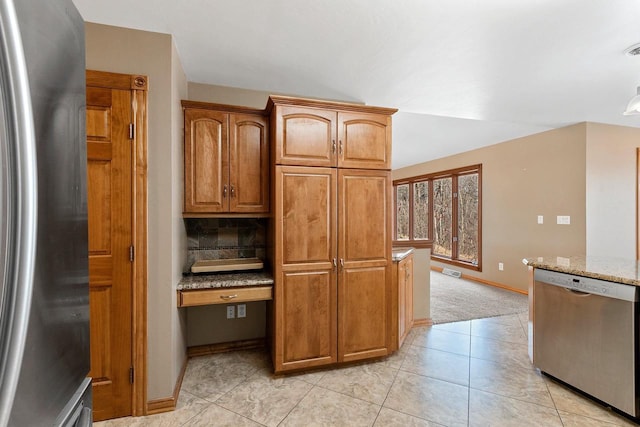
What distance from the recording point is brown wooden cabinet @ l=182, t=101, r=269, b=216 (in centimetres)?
242

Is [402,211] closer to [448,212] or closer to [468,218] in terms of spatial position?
[448,212]

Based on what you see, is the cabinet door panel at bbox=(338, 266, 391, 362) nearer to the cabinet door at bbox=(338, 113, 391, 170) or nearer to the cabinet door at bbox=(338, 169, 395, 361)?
the cabinet door at bbox=(338, 169, 395, 361)

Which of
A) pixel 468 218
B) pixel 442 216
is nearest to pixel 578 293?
pixel 468 218

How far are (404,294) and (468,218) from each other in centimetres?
385

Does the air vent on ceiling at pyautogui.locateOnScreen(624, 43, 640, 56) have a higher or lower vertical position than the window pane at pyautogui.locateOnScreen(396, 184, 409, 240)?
higher

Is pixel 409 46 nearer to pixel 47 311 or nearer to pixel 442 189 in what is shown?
pixel 47 311

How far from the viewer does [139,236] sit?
6.31 ft

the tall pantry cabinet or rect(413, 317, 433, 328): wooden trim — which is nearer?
the tall pantry cabinet

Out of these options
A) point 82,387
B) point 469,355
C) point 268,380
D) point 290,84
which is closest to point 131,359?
point 268,380

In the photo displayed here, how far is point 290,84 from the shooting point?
2783 mm

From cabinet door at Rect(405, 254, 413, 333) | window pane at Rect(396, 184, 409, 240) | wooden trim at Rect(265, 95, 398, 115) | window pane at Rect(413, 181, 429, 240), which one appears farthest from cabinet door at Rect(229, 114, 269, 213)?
window pane at Rect(396, 184, 409, 240)

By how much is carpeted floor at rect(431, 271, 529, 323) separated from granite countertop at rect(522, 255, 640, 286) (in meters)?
1.54

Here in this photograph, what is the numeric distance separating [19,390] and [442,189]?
23.5ft

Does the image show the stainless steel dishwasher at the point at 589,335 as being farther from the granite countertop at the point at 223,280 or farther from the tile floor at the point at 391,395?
the granite countertop at the point at 223,280
